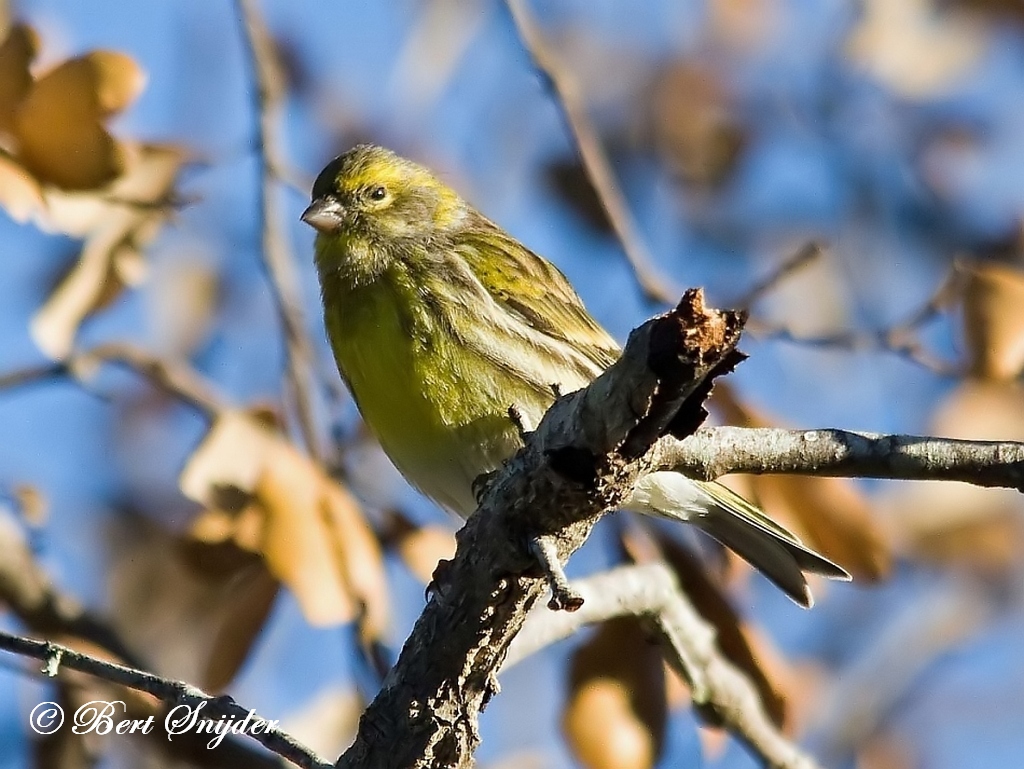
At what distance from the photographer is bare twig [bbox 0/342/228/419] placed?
13.6 ft

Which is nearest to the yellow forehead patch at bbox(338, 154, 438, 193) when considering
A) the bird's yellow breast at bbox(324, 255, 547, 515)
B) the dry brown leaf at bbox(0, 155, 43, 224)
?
the bird's yellow breast at bbox(324, 255, 547, 515)

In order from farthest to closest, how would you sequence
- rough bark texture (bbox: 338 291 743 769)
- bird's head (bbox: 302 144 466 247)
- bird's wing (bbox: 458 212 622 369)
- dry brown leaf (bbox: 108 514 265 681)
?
dry brown leaf (bbox: 108 514 265 681) < bird's head (bbox: 302 144 466 247) < bird's wing (bbox: 458 212 622 369) < rough bark texture (bbox: 338 291 743 769)

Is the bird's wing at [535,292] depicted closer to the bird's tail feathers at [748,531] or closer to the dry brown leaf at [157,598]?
the bird's tail feathers at [748,531]

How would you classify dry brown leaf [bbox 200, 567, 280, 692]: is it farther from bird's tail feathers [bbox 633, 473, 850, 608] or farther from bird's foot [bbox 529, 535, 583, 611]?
bird's foot [bbox 529, 535, 583, 611]

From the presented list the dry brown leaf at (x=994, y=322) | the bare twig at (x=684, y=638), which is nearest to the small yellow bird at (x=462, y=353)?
the bare twig at (x=684, y=638)

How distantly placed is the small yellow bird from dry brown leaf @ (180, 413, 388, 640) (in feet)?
1.13

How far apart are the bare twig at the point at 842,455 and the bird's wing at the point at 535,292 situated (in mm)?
1636

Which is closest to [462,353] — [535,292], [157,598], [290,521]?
[535,292]

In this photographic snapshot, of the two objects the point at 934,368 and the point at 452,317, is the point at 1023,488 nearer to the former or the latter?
the point at 934,368

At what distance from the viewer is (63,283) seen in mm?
4270

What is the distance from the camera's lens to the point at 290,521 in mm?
3887

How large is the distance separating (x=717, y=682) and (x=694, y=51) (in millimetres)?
5220

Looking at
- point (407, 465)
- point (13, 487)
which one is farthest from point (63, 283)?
point (407, 465)

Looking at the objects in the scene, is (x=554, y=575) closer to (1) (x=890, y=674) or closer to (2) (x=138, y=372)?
(2) (x=138, y=372)
